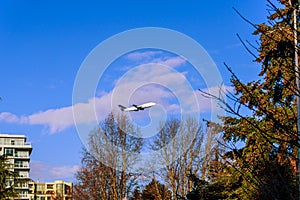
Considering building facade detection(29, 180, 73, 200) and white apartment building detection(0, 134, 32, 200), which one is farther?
building facade detection(29, 180, 73, 200)

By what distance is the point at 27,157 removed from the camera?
285ft

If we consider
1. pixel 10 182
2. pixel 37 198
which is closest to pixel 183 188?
pixel 10 182

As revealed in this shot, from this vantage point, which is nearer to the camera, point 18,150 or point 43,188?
point 18,150

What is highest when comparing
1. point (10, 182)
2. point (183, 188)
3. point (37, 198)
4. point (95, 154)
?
point (37, 198)

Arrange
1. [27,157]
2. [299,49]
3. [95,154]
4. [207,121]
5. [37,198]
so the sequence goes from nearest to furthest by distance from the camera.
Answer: [299,49] → [207,121] → [95,154] → [27,157] → [37,198]

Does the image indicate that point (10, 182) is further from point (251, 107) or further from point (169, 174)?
point (251, 107)

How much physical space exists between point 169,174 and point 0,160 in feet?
48.0

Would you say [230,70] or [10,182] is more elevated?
[10,182]

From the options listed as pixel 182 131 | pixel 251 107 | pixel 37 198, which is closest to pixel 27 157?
pixel 37 198

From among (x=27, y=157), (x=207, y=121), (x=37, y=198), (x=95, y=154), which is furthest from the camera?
(x=37, y=198)

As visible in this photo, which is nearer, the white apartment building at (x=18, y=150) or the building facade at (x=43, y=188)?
the white apartment building at (x=18, y=150)

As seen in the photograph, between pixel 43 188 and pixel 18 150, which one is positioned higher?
pixel 18 150

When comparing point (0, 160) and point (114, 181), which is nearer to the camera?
point (0, 160)

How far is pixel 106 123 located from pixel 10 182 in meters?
15.8
